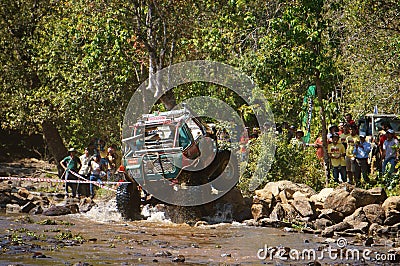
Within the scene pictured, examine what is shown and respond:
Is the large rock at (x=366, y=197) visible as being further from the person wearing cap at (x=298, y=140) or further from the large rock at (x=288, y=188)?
the person wearing cap at (x=298, y=140)

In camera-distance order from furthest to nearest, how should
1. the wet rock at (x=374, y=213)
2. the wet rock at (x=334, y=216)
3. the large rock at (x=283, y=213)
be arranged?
the large rock at (x=283, y=213) < the wet rock at (x=334, y=216) < the wet rock at (x=374, y=213)

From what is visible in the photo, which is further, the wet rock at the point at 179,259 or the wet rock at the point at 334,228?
the wet rock at the point at 334,228

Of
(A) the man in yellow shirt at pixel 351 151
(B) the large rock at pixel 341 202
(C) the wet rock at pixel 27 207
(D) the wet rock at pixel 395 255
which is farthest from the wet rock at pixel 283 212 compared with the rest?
(C) the wet rock at pixel 27 207

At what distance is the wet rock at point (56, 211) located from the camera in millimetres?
20464

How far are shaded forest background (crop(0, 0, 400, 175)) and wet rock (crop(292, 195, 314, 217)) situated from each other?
3172 millimetres

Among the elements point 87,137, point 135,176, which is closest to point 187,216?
point 135,176

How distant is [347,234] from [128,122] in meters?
11.7

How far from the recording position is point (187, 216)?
19.2m

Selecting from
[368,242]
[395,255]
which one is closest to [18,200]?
[368,242]

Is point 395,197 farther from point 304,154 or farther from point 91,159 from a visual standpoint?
point 91,159

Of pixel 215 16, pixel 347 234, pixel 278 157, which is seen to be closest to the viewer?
pixel 347 234

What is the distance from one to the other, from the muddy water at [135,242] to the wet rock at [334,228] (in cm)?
21

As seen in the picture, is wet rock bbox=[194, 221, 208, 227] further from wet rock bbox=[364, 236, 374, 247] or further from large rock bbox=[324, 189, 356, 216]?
wet rock bbox=[364, 236, 374, 247]

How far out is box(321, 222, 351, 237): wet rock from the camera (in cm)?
1590
